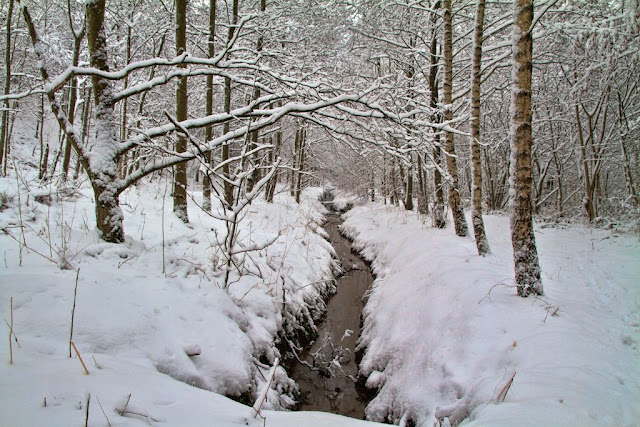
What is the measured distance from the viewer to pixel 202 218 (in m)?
7.56

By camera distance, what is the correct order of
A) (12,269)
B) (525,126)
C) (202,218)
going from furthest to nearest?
1. (202,218)
2. (525,126)
3. (12,269)

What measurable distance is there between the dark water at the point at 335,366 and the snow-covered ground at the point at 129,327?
538 mm

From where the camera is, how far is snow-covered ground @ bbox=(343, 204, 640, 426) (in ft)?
7.70

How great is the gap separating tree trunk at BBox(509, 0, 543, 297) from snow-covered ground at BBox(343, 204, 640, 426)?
12.1 inches

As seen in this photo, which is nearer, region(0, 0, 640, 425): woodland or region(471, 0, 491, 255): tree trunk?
region(0, 0, 640, 425): woodland

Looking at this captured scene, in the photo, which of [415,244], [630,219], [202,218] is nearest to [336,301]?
[415,244]

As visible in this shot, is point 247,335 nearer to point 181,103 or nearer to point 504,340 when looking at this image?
point 504,340

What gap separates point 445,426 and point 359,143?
4214mm

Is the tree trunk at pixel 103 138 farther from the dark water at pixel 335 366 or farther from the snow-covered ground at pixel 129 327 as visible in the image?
the dark water at pixel 335 366

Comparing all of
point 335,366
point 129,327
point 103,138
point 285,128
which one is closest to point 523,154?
point 335,366

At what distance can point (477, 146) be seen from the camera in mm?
6168

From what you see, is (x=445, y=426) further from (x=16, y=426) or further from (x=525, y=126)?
(x=525, y=126)

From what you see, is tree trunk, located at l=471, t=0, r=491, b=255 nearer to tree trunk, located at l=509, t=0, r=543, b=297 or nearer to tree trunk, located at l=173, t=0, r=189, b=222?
tree trunk, located at l=509, t=0, r=543, b=297

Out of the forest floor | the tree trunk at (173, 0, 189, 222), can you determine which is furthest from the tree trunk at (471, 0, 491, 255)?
the tree trunk at (173, 0, 189, 222)
